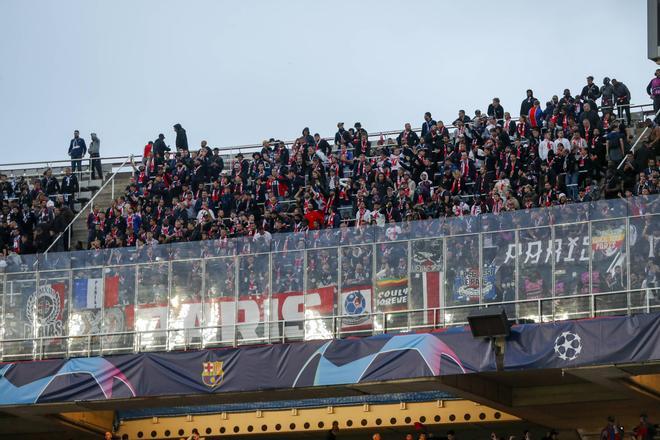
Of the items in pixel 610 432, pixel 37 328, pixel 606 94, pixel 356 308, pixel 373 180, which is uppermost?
pixel 606 94

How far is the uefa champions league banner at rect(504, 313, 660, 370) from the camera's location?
2525 cm

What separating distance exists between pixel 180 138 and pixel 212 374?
11.5 meters

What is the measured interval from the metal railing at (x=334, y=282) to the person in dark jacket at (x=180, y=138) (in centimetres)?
804

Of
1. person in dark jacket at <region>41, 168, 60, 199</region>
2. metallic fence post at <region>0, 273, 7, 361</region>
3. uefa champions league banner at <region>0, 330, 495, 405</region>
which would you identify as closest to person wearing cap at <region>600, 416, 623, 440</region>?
uefa champions league banner at <region>0, 330, 495, 405</region>

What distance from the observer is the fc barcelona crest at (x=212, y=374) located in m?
29.3

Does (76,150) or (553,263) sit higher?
(76,150)

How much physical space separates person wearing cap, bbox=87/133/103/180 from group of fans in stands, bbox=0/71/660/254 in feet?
6.65

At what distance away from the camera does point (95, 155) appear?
41.2 m

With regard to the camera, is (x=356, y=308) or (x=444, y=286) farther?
(x=356, y=308)

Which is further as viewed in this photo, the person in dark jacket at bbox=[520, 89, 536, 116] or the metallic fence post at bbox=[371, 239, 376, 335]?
the person in dark jacket at bbox=[520, 89, 536, 116]

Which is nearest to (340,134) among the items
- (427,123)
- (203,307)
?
(427,123)

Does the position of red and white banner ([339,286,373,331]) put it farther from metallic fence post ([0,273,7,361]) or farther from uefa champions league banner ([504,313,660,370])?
metallic fence post ([0,273,7,361])

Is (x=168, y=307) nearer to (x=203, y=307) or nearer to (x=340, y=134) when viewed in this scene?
(x=203, y=307)

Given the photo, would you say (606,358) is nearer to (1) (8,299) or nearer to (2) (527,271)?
(2) (527,271)
